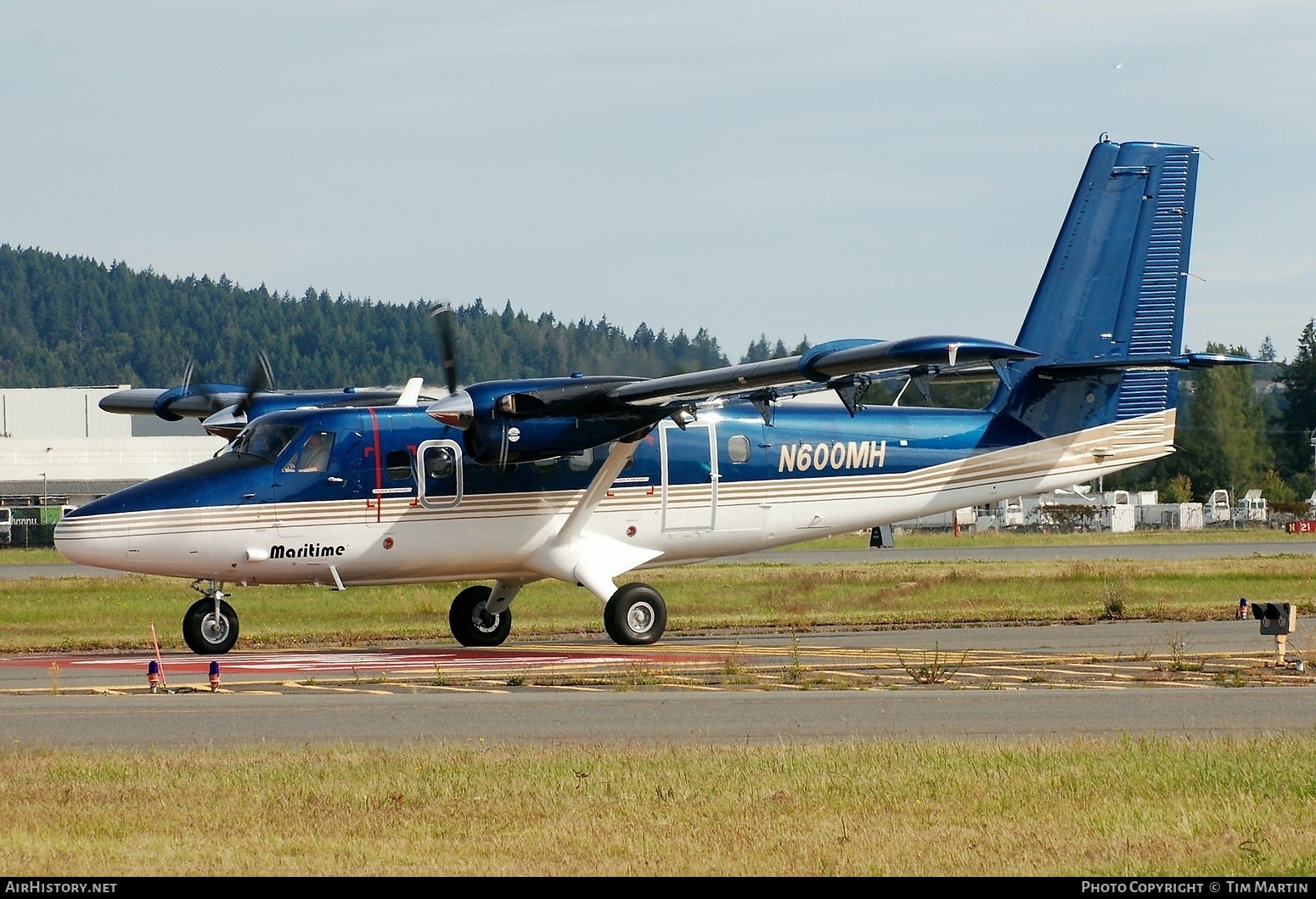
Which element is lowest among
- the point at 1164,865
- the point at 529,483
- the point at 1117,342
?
the point at 1164,865

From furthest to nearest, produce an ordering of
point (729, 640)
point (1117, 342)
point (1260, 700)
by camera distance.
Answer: point (1117, 342) → point (729, 640) → point (1260, 700)

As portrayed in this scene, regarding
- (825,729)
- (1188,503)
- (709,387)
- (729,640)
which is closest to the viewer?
(825,729)

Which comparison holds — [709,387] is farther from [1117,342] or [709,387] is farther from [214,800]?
[214,800]

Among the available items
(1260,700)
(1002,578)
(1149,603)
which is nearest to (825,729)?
(1260,700)

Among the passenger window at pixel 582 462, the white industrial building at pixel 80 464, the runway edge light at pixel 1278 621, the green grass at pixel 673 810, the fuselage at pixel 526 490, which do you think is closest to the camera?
the green grass at pixel 673 810

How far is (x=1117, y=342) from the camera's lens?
27.9m

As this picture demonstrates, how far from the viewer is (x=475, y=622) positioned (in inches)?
1019

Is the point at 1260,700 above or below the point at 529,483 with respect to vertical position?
below

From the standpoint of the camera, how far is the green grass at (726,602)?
95.0ft

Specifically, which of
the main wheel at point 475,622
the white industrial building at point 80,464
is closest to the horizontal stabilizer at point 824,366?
the main wheel at point 475,622

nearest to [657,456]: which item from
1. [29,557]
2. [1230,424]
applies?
[29,557]

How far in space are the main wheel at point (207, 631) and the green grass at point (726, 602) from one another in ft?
9.05

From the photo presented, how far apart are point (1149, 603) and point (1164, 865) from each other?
2511 cm

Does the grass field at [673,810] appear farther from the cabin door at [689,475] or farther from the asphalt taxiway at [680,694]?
the cabin door at [689,475]
